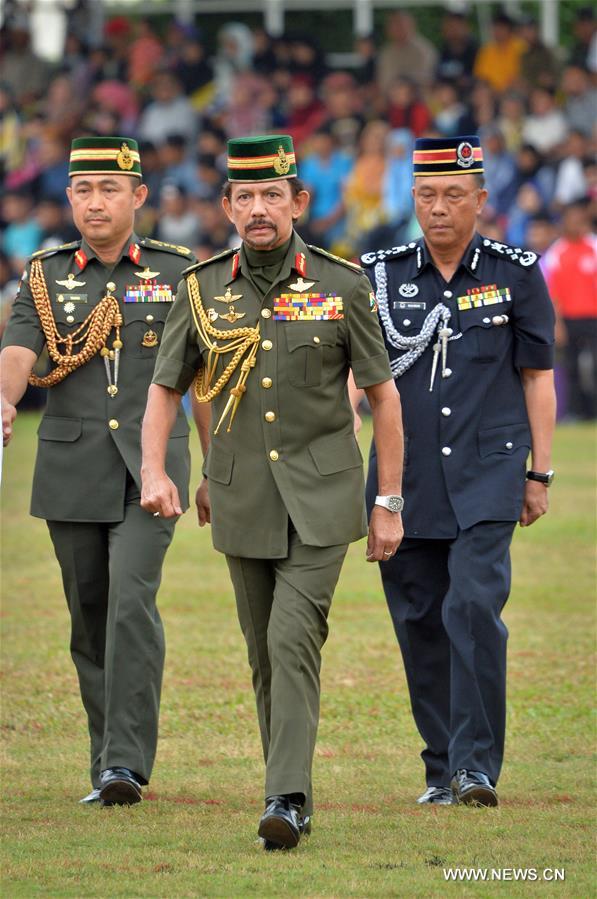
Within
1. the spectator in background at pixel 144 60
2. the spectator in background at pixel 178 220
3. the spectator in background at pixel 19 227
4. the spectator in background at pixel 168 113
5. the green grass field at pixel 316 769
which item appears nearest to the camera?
the green grass field at pixel 316 769

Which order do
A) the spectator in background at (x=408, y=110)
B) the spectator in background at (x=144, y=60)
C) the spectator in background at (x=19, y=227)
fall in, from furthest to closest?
the spectator in background at (x=144, y=60) < the spectator in background at (x=19, y=227) < the spectator in background at (x=408, y=110)

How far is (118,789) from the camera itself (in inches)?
255

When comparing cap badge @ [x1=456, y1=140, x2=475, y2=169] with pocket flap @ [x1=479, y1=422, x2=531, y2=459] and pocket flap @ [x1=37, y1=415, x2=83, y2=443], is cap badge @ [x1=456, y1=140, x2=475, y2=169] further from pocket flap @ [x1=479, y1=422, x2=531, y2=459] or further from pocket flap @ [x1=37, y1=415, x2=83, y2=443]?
pocket flap @ [x1=37, y1=415, x2=83, y2=443]

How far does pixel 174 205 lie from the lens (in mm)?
24188

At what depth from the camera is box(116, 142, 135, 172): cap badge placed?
271 inches

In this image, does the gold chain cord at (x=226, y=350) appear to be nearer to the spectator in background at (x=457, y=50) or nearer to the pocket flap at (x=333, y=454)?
the pocket flap at (x=333, y=454)

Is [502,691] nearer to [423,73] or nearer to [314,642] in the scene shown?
[314,642]

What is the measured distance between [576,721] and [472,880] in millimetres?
2789

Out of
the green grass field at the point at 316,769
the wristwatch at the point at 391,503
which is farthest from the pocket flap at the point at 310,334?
the green grass field at the point at 316,769

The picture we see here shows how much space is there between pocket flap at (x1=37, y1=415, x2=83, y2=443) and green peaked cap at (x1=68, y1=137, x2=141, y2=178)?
927 mm

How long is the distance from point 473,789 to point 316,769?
947mm

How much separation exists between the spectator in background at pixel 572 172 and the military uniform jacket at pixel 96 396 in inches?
623

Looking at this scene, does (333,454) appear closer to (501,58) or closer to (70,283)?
(70,283)

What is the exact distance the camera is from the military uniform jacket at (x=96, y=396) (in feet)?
22.3
